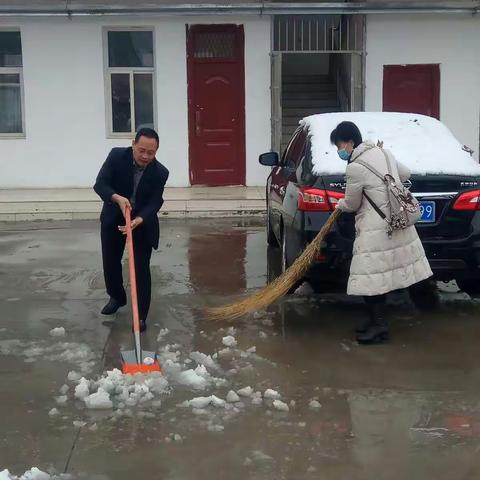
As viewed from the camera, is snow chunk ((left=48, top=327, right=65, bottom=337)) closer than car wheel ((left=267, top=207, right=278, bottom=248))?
Yes

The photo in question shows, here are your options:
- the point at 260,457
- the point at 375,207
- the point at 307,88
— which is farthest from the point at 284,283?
the point at 307,88

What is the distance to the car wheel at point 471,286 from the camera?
662 centimetres

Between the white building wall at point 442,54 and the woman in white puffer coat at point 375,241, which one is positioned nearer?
the woman in white puffer coat at point 375,241

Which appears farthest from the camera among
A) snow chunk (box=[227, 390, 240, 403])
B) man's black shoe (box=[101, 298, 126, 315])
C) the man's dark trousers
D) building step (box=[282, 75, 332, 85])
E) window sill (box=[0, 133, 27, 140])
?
building step (box=[282, 75, 332, 85])

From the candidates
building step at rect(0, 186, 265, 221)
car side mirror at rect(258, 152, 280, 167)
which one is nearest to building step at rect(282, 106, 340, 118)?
building step at rect(0, 186, 265, 221)

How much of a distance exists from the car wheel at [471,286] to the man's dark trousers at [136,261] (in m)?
2.72

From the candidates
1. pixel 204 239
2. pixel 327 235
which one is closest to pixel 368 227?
pixel 327 235

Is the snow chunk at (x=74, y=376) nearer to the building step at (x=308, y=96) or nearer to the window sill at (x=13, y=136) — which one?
the window sill at (x=13, y=136)

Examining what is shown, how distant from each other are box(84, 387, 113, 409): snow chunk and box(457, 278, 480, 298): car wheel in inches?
140

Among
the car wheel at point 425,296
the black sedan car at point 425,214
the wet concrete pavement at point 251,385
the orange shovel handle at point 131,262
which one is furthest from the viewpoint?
the car wheel at point 425,296

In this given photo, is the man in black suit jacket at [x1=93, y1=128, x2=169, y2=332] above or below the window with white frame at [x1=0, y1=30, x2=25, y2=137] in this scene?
below

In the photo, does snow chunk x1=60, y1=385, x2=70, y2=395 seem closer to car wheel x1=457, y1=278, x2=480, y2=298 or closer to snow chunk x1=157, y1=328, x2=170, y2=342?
snow chunk x1=157, y1=328, x2=170, y2=342

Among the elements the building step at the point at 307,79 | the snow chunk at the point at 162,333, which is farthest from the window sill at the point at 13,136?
the snow chunk at the point at 162,333

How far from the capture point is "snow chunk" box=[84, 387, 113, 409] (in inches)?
168
